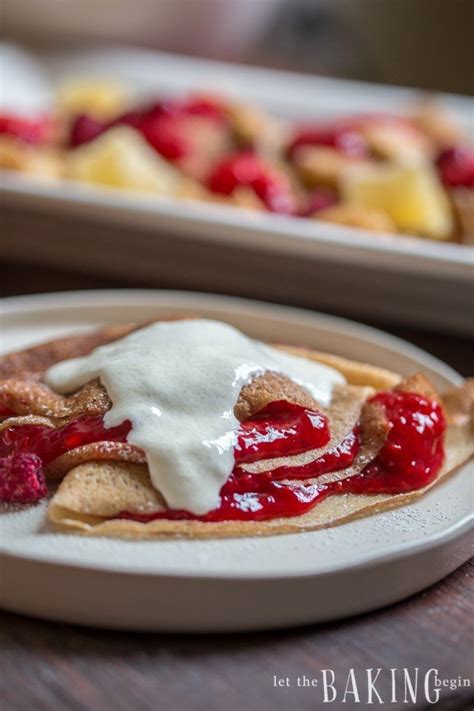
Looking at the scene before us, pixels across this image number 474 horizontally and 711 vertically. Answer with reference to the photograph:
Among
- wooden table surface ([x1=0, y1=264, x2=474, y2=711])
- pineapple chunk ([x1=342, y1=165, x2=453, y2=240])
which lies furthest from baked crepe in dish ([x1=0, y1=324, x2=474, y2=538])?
pineapple chunk ([x1=342, y1=165, x2=453, y2=240])

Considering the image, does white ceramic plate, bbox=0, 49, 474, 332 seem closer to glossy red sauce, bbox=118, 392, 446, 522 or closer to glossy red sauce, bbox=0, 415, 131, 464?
glossy red sauce, bbox=118, 392, 446, 522

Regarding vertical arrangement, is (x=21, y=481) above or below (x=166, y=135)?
below

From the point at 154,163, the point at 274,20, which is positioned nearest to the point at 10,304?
the point at 154,163

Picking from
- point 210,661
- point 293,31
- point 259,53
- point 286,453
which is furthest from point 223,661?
point 293,31

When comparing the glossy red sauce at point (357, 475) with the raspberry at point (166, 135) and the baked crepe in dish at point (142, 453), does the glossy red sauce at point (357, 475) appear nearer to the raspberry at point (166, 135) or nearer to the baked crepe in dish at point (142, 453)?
the baked crepe in dish at point (142, 453)

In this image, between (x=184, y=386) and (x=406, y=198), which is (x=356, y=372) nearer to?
(x=184, y=386)

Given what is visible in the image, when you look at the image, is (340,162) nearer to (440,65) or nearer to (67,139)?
(67,139)

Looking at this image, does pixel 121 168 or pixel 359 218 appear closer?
pixel 359 218
